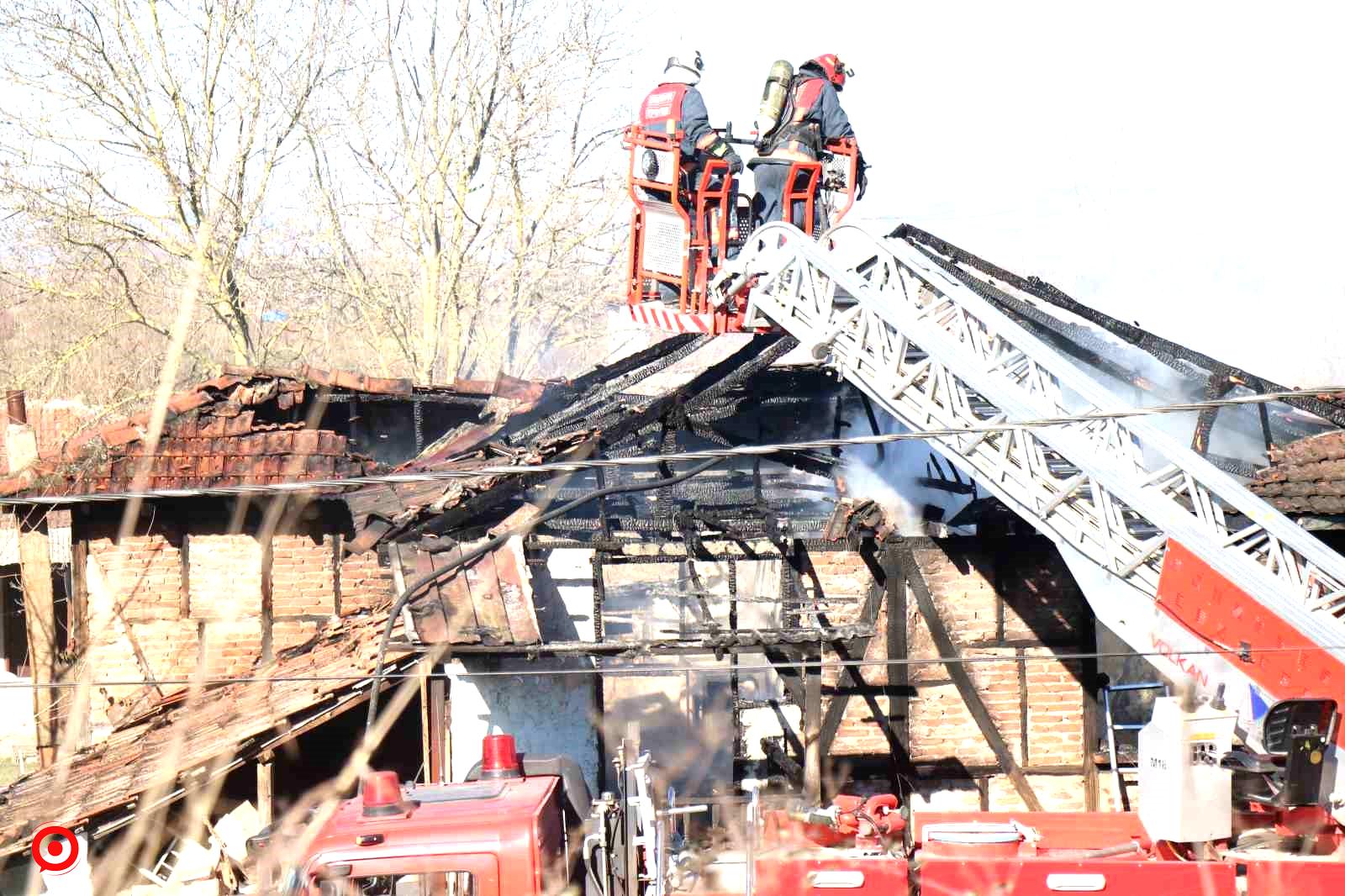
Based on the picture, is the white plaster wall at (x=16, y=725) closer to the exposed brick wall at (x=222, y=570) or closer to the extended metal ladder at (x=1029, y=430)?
the exposed brick wall at (x=222, y=570)

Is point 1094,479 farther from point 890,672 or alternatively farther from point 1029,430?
point 890,672

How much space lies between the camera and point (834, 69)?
36.9ft

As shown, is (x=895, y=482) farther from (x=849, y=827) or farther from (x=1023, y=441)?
(x=849, y=827)

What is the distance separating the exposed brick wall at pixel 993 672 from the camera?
10.5 meters

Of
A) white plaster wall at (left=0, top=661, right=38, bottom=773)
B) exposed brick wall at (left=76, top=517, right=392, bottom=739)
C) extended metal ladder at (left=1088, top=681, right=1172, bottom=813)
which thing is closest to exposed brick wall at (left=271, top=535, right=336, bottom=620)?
exposed brick wall at (left=76, top=517, right=392, bottom=739)

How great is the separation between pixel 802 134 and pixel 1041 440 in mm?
4538

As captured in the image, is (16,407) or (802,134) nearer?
(802,134)

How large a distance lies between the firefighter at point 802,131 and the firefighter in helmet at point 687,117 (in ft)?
1.04

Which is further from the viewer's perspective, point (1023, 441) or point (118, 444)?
point (118, 444)

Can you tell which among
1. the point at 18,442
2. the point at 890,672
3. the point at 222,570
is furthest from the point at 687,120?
the point at 18,442

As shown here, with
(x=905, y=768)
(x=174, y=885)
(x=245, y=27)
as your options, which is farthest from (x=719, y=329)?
(x=245, y=27)

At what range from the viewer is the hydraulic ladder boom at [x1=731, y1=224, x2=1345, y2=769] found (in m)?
6.65

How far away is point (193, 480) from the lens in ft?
38.8

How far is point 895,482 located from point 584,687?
3675 millimetres
